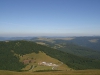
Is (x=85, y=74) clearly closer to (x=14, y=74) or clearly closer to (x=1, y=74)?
(x=14, y=74)

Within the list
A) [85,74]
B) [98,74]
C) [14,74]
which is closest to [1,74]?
[14,74]


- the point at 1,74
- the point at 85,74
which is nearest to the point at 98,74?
the point at 85,74

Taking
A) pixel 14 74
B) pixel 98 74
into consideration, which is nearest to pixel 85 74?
pixel 98 74

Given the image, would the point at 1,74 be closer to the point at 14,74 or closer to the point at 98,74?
the point at 14,74

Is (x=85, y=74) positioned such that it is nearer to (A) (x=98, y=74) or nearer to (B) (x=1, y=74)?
(A) (x=98, y=74)
